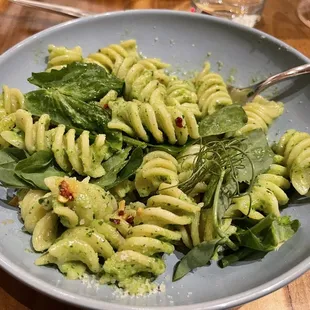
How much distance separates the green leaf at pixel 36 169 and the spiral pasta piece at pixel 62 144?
3 cm

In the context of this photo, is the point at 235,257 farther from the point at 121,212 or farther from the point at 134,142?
the point at 134,142

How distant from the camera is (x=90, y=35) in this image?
1.99m

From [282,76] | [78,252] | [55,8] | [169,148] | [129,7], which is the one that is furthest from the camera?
[129,7]

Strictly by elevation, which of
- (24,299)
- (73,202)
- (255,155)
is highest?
(255,155)

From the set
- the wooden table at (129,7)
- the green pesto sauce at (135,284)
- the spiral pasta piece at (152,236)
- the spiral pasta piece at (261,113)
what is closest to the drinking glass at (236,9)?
the wooden table at (129,7)

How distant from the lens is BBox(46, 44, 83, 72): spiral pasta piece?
177 centimetres

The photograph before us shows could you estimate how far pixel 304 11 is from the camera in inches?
102

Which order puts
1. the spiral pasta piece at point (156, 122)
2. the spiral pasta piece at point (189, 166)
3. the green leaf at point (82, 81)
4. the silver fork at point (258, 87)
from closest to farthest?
the spiral pasta piece at point (189, 166) → the spiral pasta piece at point (156, 122) → the green leaf at point (82, 81) → the silver fork at point (258, 87)

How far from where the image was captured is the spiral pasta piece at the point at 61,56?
177cm

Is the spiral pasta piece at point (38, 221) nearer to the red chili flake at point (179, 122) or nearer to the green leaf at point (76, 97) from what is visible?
the green leaf at point (76, 97)

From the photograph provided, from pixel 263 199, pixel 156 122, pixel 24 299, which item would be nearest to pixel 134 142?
pixel 156 122

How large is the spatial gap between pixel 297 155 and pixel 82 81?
2.66 feet

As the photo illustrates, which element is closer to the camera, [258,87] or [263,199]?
[263,199]

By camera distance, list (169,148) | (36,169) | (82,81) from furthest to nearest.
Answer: (82,81), (169,148), (36,169)
